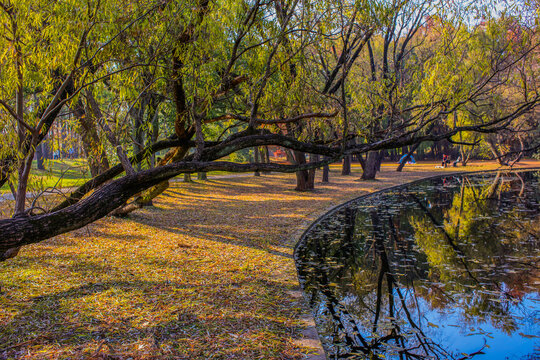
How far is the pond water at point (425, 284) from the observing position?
4.78 metres

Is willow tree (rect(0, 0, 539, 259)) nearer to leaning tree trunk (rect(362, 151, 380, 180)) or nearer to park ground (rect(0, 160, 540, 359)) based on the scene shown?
park ground (rect(0, 160, 540, 359))

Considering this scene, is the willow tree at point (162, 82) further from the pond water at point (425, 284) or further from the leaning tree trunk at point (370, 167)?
the leaning tree trunk at point (370, 167)

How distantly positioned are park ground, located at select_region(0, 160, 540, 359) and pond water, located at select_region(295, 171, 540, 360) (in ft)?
2.08

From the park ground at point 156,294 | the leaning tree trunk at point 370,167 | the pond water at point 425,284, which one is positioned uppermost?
the leaning tree trunk at point 370,167

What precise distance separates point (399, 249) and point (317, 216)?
399 cm

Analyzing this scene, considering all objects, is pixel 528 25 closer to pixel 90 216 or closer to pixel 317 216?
pixel 317 216

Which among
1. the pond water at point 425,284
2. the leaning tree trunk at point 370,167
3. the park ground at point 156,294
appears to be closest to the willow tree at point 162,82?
the park ground at point 156,294

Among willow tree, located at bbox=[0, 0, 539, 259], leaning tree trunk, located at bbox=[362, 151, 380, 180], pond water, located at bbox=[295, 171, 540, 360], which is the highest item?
willow tree, located at bbox=[0, 0, 539, 259]

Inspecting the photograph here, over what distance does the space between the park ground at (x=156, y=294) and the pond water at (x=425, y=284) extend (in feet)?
2.08

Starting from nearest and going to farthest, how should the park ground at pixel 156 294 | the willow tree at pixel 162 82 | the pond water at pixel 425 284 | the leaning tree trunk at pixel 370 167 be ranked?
the park ground at pixel 156 294, the pond water at pixel 425 284, the willow tree at pixel 162 82, the leaning tree trunk at pixel 370 167

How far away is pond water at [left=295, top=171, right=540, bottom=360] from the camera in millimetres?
4781

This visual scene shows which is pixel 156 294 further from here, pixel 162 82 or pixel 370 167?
pixel 370 167

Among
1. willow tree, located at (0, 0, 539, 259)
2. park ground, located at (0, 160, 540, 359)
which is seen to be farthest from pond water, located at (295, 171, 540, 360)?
willow tree, located at (0, 0, 539, 259)

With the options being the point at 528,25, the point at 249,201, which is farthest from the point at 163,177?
the point at 249,201
